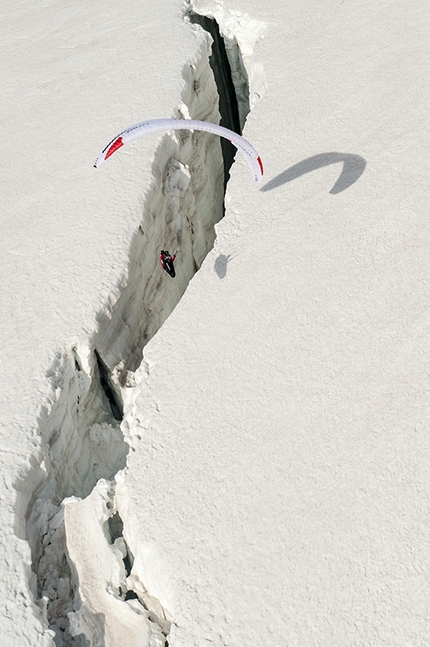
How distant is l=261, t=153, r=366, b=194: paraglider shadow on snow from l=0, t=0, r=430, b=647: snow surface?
40 millimetres

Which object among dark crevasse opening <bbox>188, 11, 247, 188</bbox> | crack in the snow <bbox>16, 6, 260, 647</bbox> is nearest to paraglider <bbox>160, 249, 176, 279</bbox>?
crack in the snow <bbox>16, 6, 260, 647</bbox>

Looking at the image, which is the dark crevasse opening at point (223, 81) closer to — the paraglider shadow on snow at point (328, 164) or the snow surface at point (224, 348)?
the snow surface at point (224, 348)

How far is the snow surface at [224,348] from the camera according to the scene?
7.96 metres

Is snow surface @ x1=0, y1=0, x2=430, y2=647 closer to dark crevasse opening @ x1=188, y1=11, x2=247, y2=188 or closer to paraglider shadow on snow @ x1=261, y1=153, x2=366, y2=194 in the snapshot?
paraglider shadow on snow @ x1=261, y1=153, x2=366, y2=194

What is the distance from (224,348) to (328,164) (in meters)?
3.89

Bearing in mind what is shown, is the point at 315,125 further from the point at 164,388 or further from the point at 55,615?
the point at 55,615

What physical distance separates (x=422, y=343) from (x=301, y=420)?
181cm

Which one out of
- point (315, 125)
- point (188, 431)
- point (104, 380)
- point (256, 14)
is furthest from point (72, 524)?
point (256, 14)

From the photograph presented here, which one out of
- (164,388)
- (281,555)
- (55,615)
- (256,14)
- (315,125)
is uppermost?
(256,14)

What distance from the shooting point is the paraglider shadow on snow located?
11807 mm

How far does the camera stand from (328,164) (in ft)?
39.9

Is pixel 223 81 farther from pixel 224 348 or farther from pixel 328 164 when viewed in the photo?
pixel 224 348

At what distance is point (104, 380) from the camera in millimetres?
10750

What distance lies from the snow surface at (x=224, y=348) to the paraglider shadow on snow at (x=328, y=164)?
4 cm
